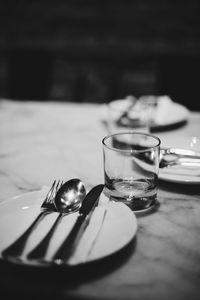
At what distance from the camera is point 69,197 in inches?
26.7

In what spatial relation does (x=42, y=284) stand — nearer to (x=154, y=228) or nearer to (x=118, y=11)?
(x=154, y=228)

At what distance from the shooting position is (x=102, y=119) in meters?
1.33

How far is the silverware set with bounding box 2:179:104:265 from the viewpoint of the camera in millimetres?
513

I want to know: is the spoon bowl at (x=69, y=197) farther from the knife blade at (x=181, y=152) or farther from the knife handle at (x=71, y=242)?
the knife blade at (x=181, y=152)

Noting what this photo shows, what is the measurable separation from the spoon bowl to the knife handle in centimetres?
4

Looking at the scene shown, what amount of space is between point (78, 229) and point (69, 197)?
0.11 m

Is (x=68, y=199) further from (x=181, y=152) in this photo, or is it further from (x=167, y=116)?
(x=167, y=116)

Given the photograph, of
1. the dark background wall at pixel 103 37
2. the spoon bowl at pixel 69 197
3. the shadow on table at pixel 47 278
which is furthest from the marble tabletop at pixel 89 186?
the dark background wall at pixel 103 37

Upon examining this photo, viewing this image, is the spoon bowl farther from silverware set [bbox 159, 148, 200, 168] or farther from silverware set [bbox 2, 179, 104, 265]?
silverware set [bbox 159, 148, 200, 168]

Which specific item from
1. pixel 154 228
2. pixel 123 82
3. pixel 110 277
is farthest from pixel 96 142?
pixel 123 82

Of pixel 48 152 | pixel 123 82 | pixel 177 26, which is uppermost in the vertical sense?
pixel 177 26

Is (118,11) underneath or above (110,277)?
above

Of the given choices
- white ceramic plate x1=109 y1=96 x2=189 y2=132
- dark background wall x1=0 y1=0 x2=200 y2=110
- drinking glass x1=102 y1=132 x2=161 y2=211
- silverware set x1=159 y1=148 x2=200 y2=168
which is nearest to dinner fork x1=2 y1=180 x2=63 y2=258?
drinking glass x1=102 y1=132 x2=161 y2=211

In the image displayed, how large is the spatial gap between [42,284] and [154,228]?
0.74 ft
